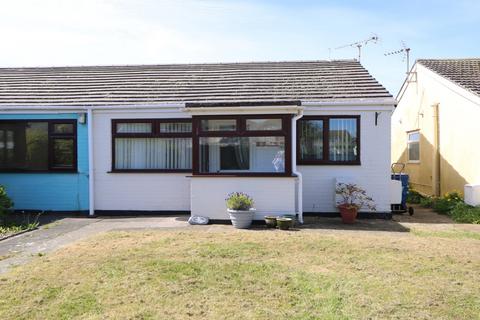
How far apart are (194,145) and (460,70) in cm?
1058

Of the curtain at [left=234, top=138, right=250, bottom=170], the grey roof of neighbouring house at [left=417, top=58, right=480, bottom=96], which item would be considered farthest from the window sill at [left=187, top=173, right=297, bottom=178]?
the grey roof of neighbouring house at [left=417, top=58, right=480, bottom=96]

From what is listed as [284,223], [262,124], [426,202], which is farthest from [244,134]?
[426,202]

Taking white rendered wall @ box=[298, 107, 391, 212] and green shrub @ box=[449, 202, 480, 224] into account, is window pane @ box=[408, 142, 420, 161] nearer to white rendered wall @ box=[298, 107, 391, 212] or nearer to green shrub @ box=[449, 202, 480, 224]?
green shrub @ box=[449, 202, 480, 224]

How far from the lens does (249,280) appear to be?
5785mm

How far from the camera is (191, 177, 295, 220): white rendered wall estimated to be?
1027 centimetres

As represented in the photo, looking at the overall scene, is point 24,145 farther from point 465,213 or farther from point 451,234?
point 465,213

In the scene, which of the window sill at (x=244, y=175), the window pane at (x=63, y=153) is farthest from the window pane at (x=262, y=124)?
the window pane at (x=63, y=153)

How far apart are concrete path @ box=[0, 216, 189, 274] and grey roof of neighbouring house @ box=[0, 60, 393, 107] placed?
3.30 metres

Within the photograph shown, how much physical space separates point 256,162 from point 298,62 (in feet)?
19.6

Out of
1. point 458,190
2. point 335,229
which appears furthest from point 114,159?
point 458,190

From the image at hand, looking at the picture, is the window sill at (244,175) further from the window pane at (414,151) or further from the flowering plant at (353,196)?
the window pane at (414,151)

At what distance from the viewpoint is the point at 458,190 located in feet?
46.1

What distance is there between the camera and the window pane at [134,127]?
12.1 metres

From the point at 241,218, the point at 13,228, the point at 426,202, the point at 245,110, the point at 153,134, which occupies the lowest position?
the point at 13,228
